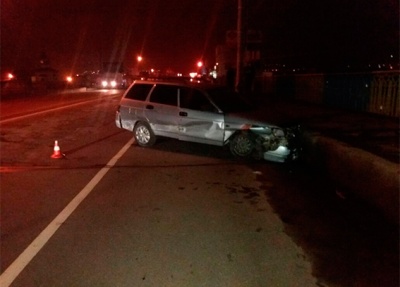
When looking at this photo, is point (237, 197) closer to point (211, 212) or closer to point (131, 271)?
point (211, 212)

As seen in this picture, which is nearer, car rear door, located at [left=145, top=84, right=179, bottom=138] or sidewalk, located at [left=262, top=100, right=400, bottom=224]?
sidewalk, located at [left=262, top=100, right=400, bottom=224]

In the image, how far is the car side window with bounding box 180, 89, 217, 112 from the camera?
11.5 metres

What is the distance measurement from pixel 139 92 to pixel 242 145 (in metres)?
3.49

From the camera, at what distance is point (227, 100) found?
1197cm

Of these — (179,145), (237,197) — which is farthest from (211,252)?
(179,145)

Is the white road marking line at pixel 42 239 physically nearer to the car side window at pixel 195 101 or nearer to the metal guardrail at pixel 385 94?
the car side window at pixel 195 101

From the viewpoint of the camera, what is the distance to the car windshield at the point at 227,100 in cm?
1153

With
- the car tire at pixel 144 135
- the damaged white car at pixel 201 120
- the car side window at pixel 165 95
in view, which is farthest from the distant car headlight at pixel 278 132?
the car tire at pixel 144 135

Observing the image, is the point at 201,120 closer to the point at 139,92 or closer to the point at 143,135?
the point at 143,135

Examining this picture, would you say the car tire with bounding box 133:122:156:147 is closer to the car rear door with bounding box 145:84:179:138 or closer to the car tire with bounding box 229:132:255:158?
the car rear door with bounding box 145:84:179:138

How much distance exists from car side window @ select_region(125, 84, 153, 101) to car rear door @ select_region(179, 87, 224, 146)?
117 centimetres

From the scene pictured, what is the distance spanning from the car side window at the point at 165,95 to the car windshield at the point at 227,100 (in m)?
0.90

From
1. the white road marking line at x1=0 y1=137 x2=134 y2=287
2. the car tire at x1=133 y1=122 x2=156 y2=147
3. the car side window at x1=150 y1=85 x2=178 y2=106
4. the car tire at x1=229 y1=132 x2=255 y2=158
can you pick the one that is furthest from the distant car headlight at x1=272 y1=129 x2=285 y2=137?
the white road marking line at x1=0 y1=137 x2=134 y2=287

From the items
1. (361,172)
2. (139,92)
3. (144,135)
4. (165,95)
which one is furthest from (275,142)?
(139,92)
